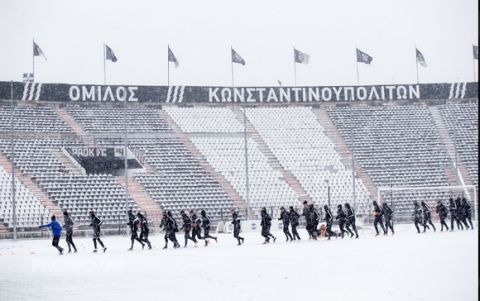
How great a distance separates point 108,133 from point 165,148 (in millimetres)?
4233

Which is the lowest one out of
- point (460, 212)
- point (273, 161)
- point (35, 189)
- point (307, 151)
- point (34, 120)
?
point (460, 212)

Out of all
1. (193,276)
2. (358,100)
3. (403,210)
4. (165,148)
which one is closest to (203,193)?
(165,148)

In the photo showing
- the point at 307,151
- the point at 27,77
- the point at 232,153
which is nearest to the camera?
the point at 232,153

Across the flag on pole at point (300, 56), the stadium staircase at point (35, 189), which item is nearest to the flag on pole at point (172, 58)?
the flag on pole at point (300, 56)

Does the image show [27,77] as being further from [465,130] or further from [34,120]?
[465,130]

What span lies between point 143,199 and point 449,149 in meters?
24.2

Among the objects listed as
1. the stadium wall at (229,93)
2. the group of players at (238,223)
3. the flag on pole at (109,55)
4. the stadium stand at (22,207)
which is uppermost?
the flag on pole at (109,55)

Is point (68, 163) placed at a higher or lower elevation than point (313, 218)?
higher

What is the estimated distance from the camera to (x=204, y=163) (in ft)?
179

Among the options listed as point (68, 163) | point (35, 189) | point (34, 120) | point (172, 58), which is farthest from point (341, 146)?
point (35, 189)

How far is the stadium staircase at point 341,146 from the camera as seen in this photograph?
53875 millimetres

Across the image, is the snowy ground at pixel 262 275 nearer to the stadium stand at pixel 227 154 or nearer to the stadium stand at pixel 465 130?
the stadium stand at pixel 227 154

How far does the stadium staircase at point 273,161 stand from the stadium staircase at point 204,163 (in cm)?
414

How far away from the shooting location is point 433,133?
198ft
